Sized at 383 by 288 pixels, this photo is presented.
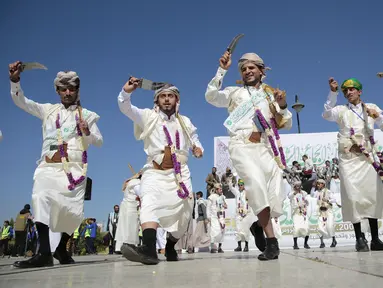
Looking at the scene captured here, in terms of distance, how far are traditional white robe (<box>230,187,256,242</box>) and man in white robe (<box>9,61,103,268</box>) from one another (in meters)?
7.96

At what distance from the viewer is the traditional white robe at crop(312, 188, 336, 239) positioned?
12.6 m

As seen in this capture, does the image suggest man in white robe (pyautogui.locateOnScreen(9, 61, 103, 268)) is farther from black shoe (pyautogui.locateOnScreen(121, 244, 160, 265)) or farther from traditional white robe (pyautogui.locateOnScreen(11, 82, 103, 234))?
black shoe (pyautogui.locateOnScreen(121, 244, 160, 265))

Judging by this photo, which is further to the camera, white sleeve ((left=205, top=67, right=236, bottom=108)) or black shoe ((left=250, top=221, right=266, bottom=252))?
black shoe ((left=250, top=221, right=266, bottom=252))

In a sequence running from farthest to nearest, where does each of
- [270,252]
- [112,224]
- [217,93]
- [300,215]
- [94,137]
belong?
[112,224] < [300,215] < [94,137] < [217,93] < [270,252]

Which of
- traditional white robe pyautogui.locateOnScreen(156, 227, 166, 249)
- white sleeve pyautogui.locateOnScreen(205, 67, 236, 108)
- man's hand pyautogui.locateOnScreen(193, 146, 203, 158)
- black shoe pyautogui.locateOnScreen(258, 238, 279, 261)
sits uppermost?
white sleeve pyautogui.locateOnScreen(205, 67, 236, 108)

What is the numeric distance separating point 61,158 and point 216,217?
30.9 ft

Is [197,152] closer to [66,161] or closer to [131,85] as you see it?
[131,85]

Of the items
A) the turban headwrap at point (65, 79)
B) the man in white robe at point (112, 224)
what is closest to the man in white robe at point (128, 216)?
the turban headwrap at point (65, 79)

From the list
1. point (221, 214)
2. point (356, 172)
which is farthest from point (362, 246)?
point (221, 214)

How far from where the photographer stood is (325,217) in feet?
41.6

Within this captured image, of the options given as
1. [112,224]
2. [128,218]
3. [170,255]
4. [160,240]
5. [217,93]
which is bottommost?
[160,240]

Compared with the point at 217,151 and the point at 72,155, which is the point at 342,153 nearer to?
the point at 72,155

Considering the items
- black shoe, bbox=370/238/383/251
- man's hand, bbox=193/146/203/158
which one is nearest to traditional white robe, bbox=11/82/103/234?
man's hand, bbox=193/146/203/158

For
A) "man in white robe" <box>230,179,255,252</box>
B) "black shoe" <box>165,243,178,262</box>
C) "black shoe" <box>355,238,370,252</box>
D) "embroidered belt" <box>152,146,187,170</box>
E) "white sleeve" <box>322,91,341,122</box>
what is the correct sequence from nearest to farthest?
"embroidered belt" <box>152,146,187,170</box> → "black shoe" <box>165,243,178,262</box> → "black shoe" <box>355,238,370,252</box> → "white sleeve" <box>322,91,341,122</box> → "man in white robe" <box>230,179,255,252</box>
